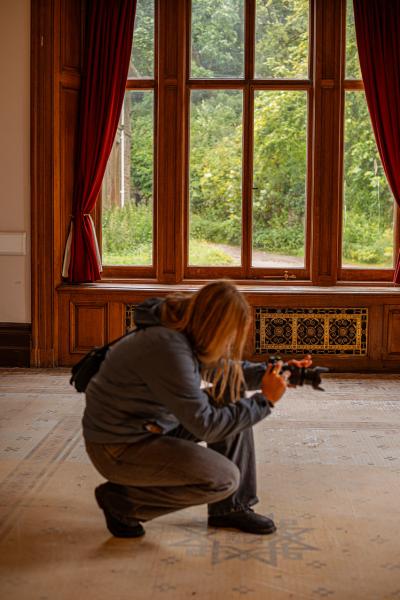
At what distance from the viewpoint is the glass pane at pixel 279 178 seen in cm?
712

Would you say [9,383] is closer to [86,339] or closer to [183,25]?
[86,339]

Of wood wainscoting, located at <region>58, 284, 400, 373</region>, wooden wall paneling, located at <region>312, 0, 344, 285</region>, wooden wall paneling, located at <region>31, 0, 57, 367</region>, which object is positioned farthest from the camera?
wooden wall paneling, located at <region>312, 0, 344, 285</region>

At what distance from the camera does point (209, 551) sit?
321 centimetres

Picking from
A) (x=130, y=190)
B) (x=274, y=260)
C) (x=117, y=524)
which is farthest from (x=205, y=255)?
(x=117, y=524)

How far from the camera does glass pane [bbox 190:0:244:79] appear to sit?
7086mm

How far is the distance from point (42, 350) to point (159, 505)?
377 centimetres

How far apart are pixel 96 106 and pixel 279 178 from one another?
60.8 inches

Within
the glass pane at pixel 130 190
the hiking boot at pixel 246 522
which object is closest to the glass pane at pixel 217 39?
the glass pane at pixel 130 190

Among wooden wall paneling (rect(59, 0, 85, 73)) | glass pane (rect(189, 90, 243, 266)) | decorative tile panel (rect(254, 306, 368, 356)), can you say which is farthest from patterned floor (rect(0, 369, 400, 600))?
wooden wall paneling (rect(59, 0, 85, 73))

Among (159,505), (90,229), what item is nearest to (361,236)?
(90,229)

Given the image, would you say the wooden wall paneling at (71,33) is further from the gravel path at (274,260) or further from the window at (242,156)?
the gravel path at (274,260)

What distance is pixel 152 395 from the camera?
3.10 metres

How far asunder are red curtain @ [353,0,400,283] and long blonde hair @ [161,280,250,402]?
4.22m

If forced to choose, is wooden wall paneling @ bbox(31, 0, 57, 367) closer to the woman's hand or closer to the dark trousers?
the dark trousers
